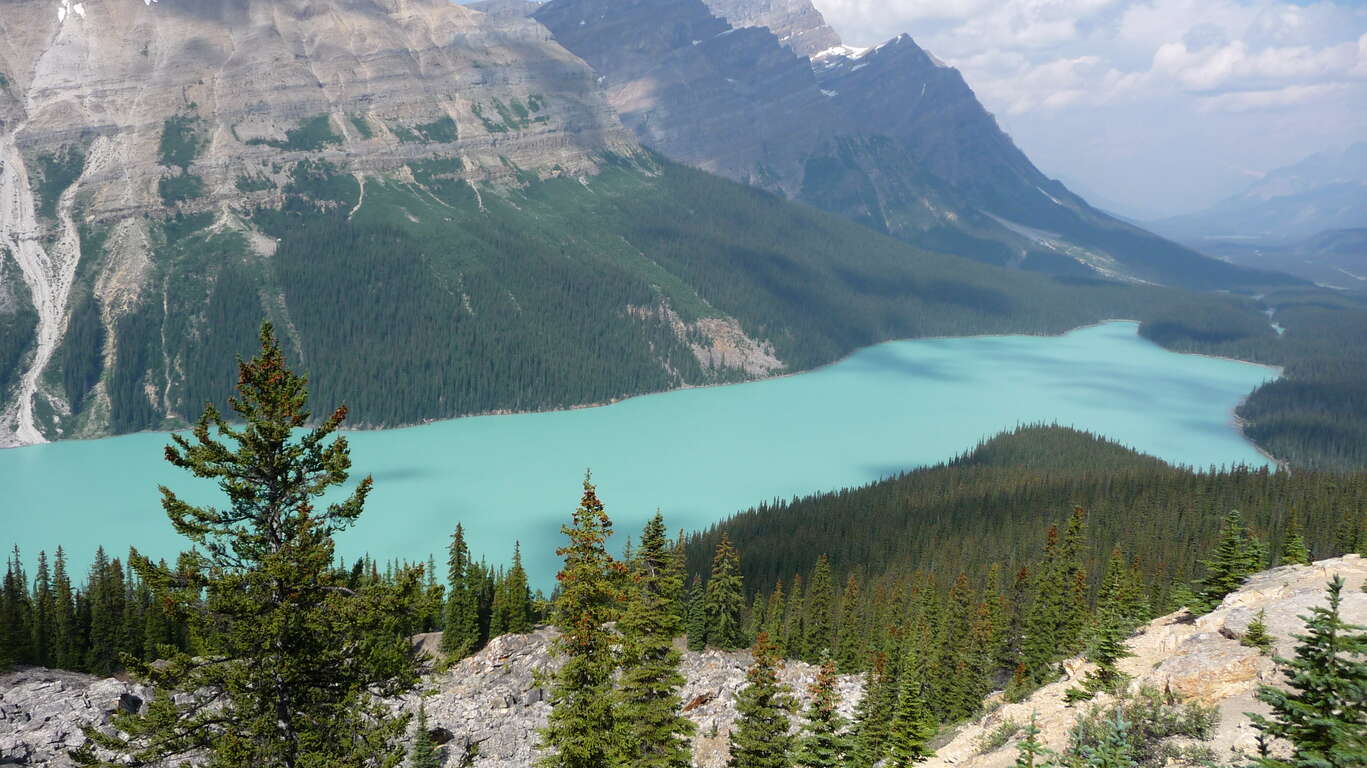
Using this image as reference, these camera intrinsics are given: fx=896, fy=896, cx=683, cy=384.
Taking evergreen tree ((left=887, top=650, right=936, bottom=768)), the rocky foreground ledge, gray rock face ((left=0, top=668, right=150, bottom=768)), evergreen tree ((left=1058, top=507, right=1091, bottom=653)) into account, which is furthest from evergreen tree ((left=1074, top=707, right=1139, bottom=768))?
gray rock face ((left=0, top=668, right=150, bottom=768))

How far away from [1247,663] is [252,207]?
208 meters

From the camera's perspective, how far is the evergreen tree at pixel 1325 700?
12.9 m

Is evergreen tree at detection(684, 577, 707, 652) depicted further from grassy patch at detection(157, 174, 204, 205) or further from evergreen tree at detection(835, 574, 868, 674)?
grassy patch at detection(157, 174, 204, 205)

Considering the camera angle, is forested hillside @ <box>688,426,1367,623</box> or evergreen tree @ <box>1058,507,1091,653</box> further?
forested hillside @ <box>688,426,1367,623</box>

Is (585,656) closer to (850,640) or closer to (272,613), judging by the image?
(272,613)

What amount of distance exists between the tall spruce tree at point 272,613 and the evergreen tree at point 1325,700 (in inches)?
558

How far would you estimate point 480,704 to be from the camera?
47.3m

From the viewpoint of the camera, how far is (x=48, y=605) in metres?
58.3

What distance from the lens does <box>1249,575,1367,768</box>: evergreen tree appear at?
12945mm

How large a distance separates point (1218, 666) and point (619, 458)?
113104mm

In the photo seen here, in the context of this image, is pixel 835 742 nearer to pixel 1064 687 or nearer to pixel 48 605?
pixel 1064 687

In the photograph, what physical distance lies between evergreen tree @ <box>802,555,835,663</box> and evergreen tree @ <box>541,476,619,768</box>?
3383 centimetres

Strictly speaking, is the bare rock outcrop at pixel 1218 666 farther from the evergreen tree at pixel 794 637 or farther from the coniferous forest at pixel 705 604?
the evergreen tree at pixel 794 637

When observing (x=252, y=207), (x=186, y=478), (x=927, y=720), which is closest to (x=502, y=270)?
(x=252, y=207)
